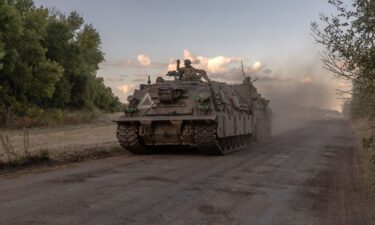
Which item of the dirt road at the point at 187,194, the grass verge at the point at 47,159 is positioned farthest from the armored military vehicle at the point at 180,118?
the dirt road at the point at 187,194

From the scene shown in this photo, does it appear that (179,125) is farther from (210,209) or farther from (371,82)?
(210,209)

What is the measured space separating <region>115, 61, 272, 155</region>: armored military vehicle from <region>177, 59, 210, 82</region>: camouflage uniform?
1.37ft

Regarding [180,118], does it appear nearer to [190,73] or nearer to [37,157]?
[190,73]

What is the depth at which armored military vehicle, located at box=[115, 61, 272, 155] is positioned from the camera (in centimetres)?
1636

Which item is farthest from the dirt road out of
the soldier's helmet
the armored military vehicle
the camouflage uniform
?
the soldier's helmet

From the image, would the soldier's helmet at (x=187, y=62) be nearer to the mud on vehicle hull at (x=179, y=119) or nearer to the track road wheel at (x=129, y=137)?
the mud on vehicle hull at (x=179, y=119)

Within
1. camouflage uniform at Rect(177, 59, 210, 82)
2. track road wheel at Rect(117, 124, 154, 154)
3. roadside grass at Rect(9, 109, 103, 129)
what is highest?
camouflage uniform at Rect(177, 59, 210, 82)

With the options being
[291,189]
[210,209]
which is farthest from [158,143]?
[210,209]

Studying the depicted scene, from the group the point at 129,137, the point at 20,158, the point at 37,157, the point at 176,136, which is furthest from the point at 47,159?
the point at 176,136

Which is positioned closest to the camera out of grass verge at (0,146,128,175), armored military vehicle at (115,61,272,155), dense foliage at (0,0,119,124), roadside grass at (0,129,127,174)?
grass verge at (0,146,128,175)

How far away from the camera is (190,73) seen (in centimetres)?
1941

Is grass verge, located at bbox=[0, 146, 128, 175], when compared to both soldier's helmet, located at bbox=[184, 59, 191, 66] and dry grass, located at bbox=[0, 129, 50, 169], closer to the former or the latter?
dry grass, located at bbox=[0, 129, 50, 169]

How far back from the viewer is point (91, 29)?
1843 inches

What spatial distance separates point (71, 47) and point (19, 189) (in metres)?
30.1
